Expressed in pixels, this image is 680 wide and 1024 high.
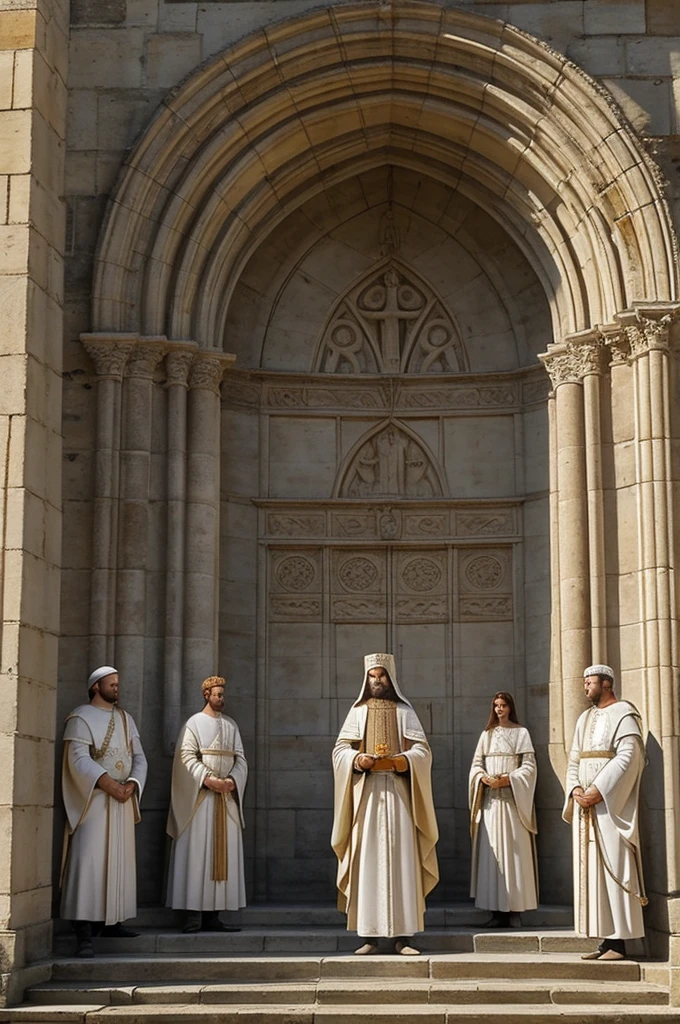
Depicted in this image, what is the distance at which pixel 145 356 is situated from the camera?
12.0 metres

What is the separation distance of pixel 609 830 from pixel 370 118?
5.98m

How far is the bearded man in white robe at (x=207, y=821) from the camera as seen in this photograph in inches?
437

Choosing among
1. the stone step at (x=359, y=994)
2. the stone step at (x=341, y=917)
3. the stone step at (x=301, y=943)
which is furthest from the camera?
the stone step at (x=341, y=917)

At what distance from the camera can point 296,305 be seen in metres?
13.4

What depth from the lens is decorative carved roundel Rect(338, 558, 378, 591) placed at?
1302 centimetres

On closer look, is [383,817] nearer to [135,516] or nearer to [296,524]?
[135,516]

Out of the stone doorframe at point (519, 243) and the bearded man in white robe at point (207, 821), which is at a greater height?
the stone doorframe at point (519, 243)

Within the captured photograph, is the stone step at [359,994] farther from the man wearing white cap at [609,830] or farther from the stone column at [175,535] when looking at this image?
the stone column at [175,535]

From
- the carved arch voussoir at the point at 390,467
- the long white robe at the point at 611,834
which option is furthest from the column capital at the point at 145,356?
the long white robe at the point at 611,834

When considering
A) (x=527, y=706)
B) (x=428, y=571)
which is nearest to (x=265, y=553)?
(x=428, y=571)

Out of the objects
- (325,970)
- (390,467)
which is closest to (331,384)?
(390,467)

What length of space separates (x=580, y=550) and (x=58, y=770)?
4208 mm

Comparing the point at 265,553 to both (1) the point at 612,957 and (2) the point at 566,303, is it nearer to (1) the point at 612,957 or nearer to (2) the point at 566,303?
(2) the point at 566,303

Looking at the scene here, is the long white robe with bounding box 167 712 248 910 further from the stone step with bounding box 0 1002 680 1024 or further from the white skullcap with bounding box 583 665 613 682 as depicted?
the white skullcap with bounding box 583 665 613 682
